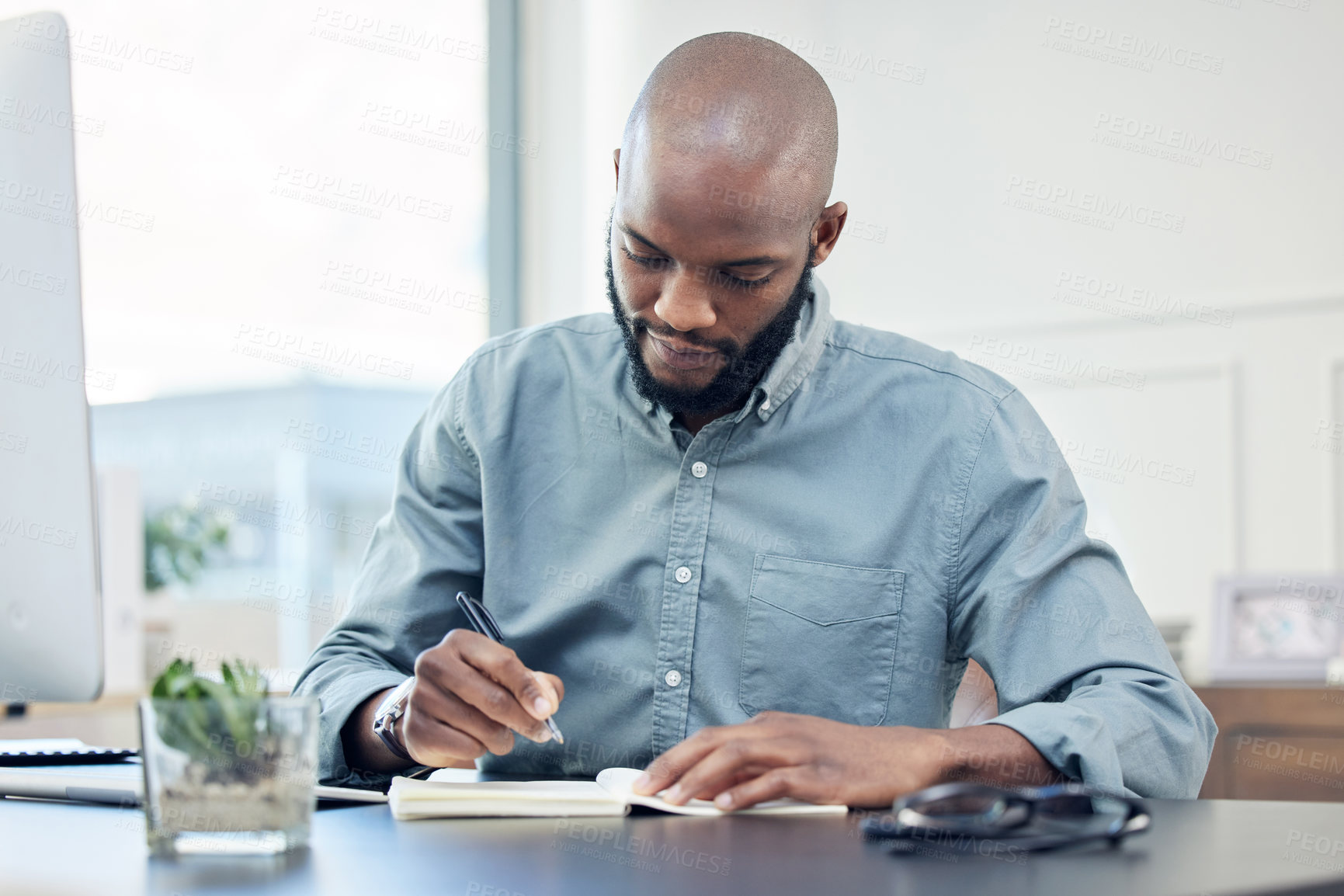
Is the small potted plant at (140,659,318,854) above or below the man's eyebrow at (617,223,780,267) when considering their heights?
below

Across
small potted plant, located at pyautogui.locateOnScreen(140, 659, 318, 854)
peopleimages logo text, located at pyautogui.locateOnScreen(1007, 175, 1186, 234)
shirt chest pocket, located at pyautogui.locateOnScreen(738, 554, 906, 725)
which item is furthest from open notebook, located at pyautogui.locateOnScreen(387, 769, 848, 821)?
peopleimages logo text, located at pyautogui.locateOnScreen(1007, 175, 1186, 234)

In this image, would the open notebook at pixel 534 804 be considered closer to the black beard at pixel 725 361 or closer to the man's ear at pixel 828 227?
the black beard at pixel 725 361

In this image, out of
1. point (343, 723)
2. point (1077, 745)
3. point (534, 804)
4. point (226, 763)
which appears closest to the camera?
point (226, 763)

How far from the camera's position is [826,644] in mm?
1294

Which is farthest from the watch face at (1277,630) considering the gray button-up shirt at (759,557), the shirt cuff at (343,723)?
the shirt cuff at (343,723)

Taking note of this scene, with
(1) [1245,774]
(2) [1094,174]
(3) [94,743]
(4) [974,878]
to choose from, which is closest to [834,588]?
(4) [974,878]

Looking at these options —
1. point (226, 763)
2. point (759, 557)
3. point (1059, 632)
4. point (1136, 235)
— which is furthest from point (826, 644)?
point (1136, 235)

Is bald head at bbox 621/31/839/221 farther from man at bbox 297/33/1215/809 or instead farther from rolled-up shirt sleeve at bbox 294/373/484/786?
rolled-up shirt sleeve at bbox 294/373/484/786

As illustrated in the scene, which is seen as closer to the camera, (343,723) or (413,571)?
(343,723)

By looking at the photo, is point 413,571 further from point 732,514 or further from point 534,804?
point 534,804

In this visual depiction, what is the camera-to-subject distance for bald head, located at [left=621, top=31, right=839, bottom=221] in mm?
1221

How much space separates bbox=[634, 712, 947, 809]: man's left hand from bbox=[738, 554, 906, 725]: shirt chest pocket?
0.34 metres

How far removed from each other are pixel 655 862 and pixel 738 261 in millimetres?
634

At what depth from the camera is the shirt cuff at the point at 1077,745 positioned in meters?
0.99
